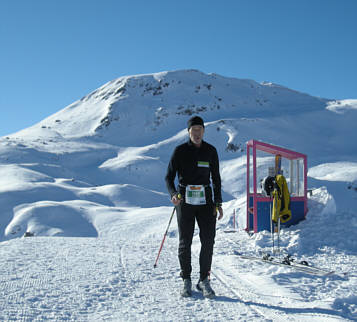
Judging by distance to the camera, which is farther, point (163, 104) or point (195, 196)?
point (163, 104)

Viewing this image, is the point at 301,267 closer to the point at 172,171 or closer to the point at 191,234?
the point at 191,234

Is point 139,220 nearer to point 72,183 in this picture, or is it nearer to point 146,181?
point 72,183

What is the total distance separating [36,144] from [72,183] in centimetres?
1898

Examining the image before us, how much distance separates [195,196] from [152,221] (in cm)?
1202

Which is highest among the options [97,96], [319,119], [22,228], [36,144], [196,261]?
[97,96]

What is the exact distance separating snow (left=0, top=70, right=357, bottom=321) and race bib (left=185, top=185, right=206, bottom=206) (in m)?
0.98

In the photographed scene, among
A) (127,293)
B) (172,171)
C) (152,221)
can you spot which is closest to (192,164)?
(172,171)

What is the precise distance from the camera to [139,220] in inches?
626

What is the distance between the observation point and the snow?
11.4 ft

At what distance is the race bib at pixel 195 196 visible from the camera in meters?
3.84

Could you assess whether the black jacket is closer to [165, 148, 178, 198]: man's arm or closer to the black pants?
[165, 148, 178, 198]: man's arm

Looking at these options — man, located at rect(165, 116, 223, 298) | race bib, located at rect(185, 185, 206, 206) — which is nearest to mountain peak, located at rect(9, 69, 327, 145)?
man, located at rect(165, 116, 223, 298)

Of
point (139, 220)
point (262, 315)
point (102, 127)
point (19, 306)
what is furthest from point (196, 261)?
point (102, 127)

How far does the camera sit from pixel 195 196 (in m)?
3.84
